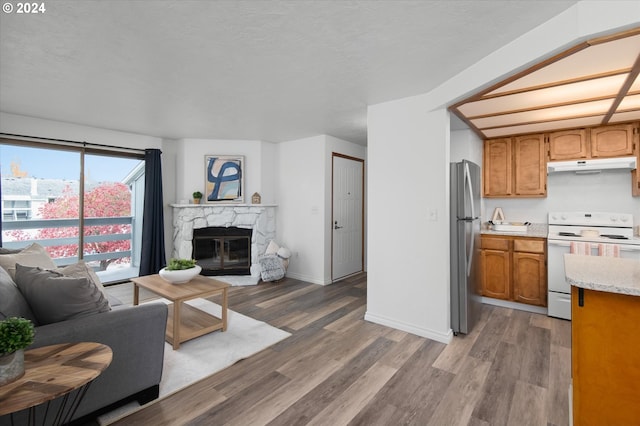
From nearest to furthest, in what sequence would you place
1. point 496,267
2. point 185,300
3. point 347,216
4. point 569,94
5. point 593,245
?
point 569,94 < point 185,300 < point 593,245 < point 496,267 < point 347,216

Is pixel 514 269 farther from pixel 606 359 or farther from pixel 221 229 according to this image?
pixel 221 229

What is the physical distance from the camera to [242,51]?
A: 2.15 metres

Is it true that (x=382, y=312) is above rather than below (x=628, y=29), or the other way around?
below

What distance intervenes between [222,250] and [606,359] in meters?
4.78

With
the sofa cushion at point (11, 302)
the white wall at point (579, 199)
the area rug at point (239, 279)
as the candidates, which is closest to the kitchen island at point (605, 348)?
the white wall at point (579, 199)

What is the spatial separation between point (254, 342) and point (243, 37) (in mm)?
2511

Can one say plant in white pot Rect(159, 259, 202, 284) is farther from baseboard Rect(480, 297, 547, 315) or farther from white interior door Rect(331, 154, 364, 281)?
baseboard Rect(480, 297, 547, 315)

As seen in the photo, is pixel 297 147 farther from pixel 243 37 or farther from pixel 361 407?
pixel 361 407

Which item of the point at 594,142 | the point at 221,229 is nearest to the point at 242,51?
the point at 221,229

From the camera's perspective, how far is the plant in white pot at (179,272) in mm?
2904

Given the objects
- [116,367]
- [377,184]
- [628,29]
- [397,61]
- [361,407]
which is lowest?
[361,407]

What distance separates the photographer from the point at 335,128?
4.32 m

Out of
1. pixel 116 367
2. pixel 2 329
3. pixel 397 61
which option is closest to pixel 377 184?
pixel 397 61

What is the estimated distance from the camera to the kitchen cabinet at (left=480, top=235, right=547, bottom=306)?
346 centimetres
